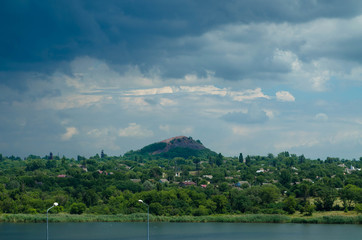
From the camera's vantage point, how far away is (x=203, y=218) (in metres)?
101

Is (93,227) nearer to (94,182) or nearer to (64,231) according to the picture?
(64,231)

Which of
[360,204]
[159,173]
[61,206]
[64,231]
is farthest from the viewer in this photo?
[159,173]

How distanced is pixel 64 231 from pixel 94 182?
54.6m

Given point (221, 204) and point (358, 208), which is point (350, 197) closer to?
point (358, 208)

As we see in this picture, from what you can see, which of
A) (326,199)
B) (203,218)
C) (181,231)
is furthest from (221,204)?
(181,231)

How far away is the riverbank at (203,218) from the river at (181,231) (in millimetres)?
4071

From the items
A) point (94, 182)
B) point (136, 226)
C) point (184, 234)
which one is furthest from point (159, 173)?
point (184, 234)

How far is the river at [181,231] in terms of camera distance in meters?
76.6

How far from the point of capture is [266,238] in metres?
75.5

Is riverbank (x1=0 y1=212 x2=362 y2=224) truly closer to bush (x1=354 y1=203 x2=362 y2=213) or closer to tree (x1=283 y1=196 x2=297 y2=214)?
bush (x1=354 y1=203 x2=362 y2=213)

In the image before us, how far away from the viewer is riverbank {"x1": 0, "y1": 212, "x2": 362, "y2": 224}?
313 feet

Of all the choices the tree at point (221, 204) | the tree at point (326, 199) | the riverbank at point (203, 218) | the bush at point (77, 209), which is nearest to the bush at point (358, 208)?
the riverbank at point (203, 218)

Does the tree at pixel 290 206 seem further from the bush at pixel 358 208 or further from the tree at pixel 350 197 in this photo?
the bush at pixel 358 208

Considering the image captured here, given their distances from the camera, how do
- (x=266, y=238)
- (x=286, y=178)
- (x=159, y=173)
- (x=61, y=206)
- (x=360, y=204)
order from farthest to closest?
(x=159, y=173) → (x=286, y=178) → (x=61, y=206) → (x=360, y=204) → (x=266, y=238)
